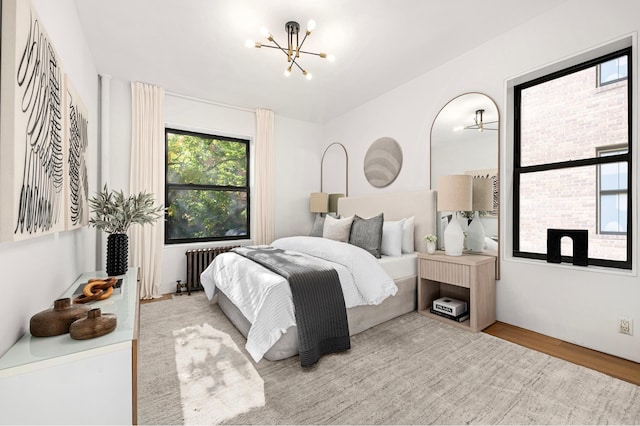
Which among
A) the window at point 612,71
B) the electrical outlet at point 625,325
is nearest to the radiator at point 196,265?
the electrical outlet at point 625,325

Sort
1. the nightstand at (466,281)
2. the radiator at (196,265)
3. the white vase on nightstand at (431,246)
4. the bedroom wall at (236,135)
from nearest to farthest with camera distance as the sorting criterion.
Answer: the nightstand at (466,281) < the white vase on nightstand at (431,246) < the bedroom wall at (236,135) < the radiator at (196,265)

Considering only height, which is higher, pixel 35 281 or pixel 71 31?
pixel 71 31

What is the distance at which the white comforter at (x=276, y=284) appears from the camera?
1921mm

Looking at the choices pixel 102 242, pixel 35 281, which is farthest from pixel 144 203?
pixel 102 242

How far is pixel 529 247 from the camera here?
2.68 meters

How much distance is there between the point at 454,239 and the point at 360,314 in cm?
120

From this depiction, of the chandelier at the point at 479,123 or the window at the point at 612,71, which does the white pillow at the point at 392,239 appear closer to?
the chandelier at the point at 479,123

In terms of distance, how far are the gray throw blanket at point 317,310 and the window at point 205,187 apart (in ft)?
8.05

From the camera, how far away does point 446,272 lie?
2.75 meters

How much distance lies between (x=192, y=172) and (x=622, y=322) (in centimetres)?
489

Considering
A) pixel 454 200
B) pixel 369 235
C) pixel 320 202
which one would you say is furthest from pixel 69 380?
pixel 320 202

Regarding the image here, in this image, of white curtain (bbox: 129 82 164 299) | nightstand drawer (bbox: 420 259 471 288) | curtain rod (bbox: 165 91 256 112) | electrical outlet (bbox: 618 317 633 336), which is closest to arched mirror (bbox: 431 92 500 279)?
nightstand drawer (bbox: 420 259 471 288)

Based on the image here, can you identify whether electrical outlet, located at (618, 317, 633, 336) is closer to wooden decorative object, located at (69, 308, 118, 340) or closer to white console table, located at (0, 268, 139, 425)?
white console table, located at (0, 268, 139, 425)

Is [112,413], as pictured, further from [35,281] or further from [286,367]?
[286,367]
